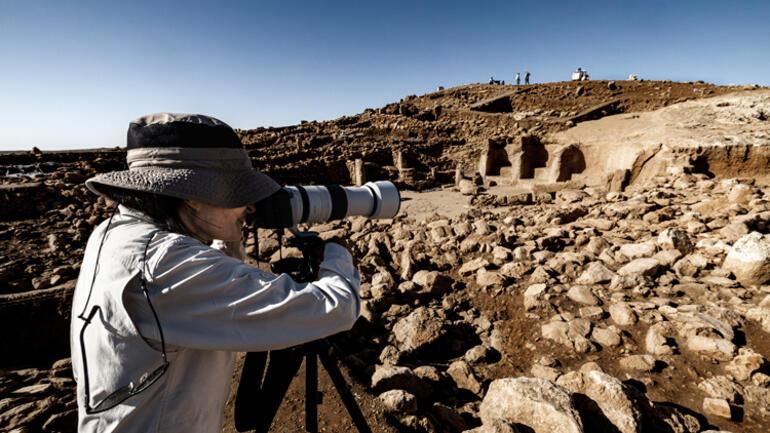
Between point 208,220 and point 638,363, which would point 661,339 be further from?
point 208,220

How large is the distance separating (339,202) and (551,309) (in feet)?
7.30

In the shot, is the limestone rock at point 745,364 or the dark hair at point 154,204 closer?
the dark hair at point 154,204

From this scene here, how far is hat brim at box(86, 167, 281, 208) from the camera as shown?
0.87m

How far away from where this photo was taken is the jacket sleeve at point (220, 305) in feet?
2.50

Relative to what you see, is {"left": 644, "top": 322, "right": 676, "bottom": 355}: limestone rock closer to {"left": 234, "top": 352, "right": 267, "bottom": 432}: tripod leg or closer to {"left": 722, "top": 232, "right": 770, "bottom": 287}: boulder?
{"left": 722, "top": 232, "right": 770, "bottom": 287}: boulder

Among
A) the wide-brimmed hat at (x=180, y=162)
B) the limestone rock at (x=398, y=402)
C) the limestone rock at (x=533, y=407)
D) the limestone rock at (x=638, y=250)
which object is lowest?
the limestone rock at (x=398, y=402)

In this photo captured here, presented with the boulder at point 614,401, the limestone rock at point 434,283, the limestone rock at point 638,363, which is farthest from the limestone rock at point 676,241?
the boulder at point 614,401

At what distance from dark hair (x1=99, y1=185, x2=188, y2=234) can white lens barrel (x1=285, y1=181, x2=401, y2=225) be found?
526 mm

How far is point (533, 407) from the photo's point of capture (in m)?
1.57

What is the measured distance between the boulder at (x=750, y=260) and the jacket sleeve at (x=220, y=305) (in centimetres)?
355

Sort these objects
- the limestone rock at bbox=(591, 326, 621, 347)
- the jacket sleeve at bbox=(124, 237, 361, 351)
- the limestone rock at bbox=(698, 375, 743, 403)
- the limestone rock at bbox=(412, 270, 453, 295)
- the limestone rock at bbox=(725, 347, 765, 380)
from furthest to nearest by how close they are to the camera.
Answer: the limestone rock at bbox=(412, 270, 453, 295), the limestone rock at bbox=(591, 326, 621, 347), the limestone rock at bbox=(725, 347, 765, 380), the limestone rock at bbox=(698, 375, 743, 403), the jacket sleeve at bbox=(124, 237, 361, 351)

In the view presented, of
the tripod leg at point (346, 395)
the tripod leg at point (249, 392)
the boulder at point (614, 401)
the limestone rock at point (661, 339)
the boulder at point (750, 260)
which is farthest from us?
the boulder at point (750, 260)

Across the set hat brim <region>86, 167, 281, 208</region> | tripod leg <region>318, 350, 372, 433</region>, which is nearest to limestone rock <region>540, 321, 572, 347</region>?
tripod leg <region>318, 350, 372, 433</region>

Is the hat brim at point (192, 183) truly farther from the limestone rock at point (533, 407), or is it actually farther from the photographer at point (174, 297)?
the limestone rock at point (533, 407)
